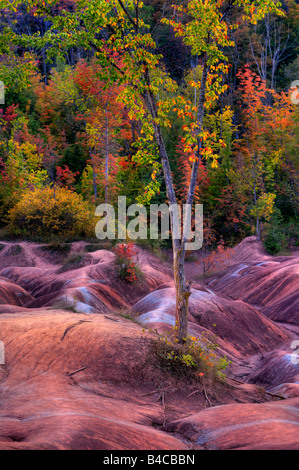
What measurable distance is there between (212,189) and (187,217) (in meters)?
27.6

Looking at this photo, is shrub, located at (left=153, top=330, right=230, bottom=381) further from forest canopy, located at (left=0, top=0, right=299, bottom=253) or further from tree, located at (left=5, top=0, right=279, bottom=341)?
forest canopy, located at (left=0, top=0, right=299, bottom=253)

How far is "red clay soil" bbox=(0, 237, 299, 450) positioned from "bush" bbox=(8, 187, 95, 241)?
10.2m

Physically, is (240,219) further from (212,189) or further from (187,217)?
(187,217)

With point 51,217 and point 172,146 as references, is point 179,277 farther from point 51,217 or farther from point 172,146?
point 172,146

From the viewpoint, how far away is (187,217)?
915 cm

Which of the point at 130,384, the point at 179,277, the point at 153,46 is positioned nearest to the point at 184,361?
the point at 130,384

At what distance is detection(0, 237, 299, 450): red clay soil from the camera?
4676mm

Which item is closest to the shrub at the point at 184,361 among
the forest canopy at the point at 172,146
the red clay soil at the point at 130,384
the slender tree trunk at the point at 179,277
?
the red clay soil at the point at 130,384

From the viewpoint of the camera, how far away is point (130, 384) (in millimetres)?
7375

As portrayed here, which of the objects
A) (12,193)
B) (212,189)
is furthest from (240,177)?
(12,193)

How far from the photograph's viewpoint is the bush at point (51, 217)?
88.3 feet

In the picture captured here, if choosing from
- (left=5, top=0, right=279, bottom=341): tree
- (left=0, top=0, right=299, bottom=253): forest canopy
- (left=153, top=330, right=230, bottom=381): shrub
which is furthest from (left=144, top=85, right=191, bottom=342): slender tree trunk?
(left=0, top=0, right=299, bottom=253): forest canopy

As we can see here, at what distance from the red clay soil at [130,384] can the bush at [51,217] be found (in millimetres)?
10250

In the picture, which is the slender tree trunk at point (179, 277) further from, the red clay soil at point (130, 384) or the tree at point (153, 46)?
the red clay soil at point (130, 384)
